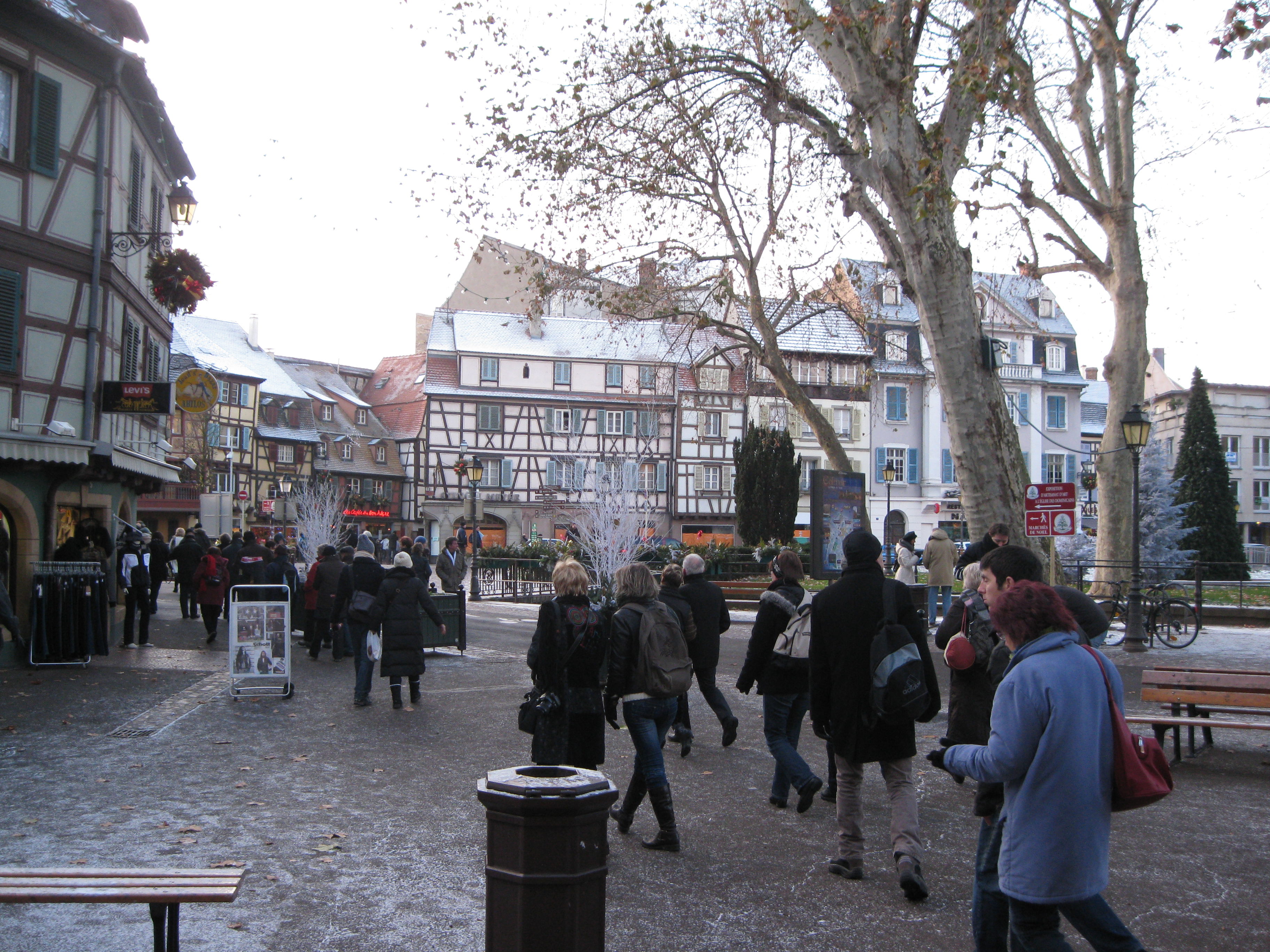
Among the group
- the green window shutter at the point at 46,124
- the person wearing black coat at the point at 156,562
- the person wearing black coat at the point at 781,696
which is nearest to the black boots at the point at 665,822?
the person wearing black coat at the point at 781,696

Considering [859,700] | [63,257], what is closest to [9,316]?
[63,257]

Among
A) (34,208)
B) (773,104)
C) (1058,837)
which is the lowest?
(1058,837)

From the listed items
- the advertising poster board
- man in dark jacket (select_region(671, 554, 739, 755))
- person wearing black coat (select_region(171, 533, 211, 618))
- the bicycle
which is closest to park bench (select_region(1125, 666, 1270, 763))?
man in dark jacket (select_region(671, 554, 739, 755))

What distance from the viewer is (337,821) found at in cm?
683

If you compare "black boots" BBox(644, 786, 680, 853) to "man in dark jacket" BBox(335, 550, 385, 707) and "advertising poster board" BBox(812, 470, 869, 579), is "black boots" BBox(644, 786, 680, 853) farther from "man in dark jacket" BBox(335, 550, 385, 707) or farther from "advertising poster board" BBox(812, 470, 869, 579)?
"advertising poster board" BBox(812, 470, 869, 579)

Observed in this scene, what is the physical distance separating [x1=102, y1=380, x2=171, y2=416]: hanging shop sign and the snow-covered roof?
3825 centimetres

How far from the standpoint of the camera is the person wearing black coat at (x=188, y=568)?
19922mm

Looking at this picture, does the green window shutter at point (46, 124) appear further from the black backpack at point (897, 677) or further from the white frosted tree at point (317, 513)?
the white frosted tree at point (317, 513)

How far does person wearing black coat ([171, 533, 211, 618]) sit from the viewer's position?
65.4 ft

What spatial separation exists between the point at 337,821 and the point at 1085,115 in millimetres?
19987

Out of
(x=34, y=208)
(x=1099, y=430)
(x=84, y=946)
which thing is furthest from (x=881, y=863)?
(x=1099, y=430)

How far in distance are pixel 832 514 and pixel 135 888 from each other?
615 inches

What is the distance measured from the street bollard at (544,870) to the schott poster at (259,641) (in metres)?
8.37

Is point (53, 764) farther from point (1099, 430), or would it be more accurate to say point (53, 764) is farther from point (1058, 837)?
point (1099, 430)
